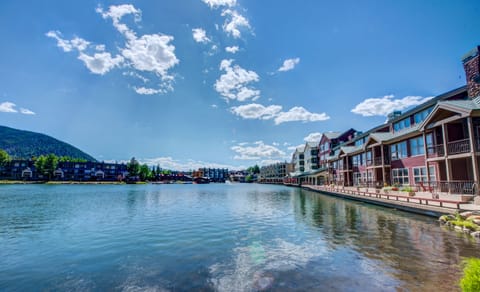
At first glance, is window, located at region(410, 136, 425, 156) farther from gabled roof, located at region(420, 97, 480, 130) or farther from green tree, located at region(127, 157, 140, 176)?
green tree, located at region(127, 157, 140, 176)

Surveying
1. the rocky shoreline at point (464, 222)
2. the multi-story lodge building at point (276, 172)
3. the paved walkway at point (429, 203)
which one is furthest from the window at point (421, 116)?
the multi-story lodge building at point (276, 172)

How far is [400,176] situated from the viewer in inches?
1094

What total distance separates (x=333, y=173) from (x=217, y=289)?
48.5m

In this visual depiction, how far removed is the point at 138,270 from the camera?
7824 millimetres

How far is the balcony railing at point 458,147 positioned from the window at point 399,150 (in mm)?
8607

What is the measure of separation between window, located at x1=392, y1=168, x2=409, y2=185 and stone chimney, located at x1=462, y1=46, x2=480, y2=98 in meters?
10.2

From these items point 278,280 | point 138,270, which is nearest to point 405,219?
point 278,280

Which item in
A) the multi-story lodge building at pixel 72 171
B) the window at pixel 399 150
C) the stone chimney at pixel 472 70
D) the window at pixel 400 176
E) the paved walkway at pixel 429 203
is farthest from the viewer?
the multi-story lodge building at pixel 72 171

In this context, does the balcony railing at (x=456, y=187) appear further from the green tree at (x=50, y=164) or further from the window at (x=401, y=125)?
the green tree at (x=50, y=164)

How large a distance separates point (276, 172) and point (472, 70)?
11097 cm

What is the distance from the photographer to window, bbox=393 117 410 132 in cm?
2920

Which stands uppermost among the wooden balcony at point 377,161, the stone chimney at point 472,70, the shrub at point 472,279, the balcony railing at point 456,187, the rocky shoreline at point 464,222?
the stone chimney at point 472,70

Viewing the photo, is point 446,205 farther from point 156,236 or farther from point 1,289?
point 1,289

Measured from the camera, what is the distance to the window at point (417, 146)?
79.0ft
